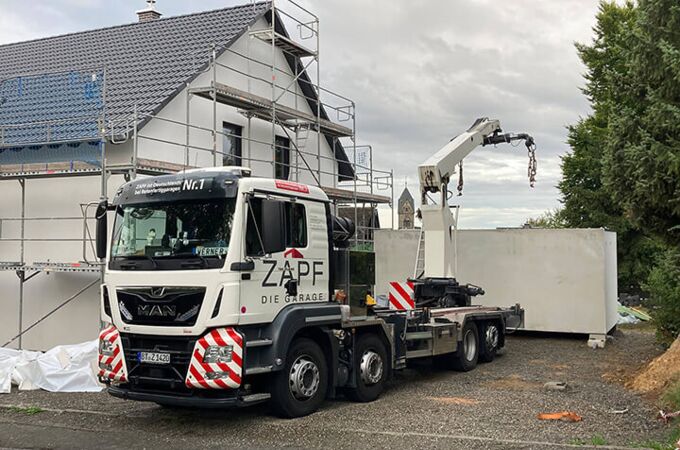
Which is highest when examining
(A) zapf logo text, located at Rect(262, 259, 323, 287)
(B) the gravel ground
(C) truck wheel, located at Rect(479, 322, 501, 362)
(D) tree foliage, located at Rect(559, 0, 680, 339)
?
(D) tree foliage, located at Rect(559, 0, 680, 339)

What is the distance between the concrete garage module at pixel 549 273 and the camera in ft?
55.6

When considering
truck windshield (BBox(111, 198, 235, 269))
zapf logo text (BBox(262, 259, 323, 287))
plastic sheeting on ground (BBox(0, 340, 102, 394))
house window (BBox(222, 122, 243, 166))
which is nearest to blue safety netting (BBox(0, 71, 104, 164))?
house window (BBox(222, 122, 243, 166))

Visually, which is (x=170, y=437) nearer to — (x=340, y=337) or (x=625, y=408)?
(x=340, y=337)

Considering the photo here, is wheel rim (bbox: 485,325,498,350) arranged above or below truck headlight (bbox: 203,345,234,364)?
below

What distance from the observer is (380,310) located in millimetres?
11320

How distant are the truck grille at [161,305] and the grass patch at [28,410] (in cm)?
228

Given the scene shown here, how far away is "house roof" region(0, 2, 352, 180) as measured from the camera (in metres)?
15.1

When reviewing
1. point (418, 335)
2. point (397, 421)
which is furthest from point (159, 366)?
point (418, 335)

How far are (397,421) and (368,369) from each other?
1369mm

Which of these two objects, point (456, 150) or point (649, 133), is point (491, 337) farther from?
point (649, 133)

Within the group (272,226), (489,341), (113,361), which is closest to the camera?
(272,226)

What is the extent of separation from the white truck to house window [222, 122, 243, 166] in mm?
7354

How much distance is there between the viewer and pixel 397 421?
8.72 metres

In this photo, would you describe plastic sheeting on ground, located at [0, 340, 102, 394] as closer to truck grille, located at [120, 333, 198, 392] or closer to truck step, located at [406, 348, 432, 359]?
truck grille, located at [120, 333, 198, 392]
